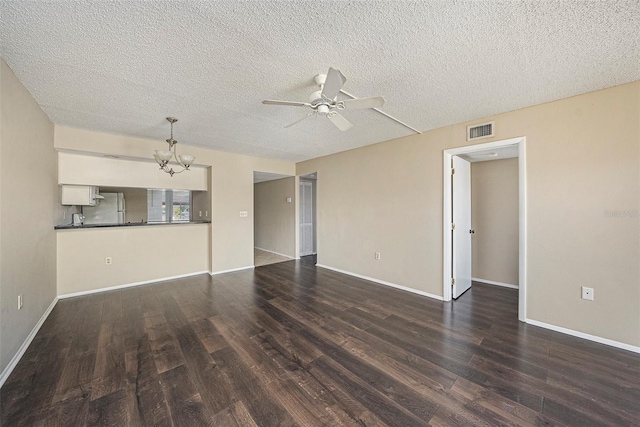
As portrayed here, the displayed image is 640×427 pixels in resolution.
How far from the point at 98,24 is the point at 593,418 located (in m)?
3.94

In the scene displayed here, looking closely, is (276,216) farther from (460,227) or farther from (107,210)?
(460,227)

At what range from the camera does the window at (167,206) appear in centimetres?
607

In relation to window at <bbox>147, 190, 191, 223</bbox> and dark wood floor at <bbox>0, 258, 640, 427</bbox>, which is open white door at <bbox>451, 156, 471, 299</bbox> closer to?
dark wood floor at <bbox>0, 258, 640, 427</bbox>

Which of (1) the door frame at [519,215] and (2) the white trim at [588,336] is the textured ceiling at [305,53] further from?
(2) the white trim at [588,336]

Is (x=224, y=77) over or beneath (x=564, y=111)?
over

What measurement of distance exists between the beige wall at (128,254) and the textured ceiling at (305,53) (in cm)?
185

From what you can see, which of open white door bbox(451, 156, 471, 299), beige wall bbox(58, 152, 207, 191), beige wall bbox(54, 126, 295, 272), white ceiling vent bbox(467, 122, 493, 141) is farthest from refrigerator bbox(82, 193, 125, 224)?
white ceiling vent bbox(467, 122, 493, 141)

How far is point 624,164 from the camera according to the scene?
A: 2199mm

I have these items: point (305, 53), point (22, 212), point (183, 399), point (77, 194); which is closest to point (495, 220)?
point (305, 53)

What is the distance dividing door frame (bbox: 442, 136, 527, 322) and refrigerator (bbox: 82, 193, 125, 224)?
663cm

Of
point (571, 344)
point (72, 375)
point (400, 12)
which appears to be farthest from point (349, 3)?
point (571, 344)

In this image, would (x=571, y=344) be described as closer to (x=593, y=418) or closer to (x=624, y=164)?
(x=593, y=418)

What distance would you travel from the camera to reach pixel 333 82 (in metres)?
1.62

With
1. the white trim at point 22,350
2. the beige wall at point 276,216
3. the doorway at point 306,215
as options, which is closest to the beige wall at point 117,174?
the white trim at point 22,350
